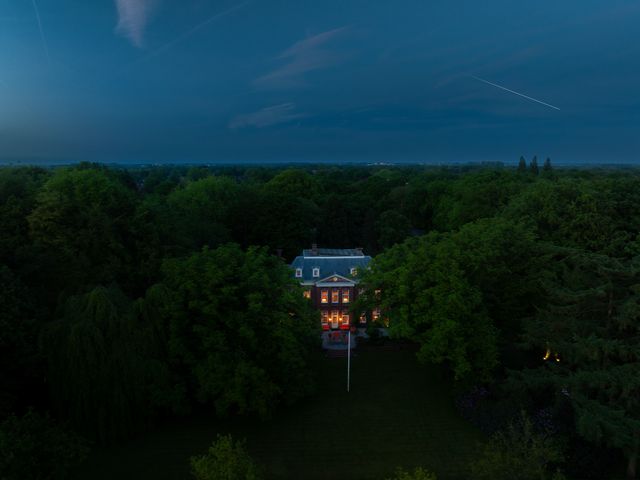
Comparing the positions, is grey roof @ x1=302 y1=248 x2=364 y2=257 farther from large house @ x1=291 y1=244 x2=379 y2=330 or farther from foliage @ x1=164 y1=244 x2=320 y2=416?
foliage @ x1=164 y1=244 x2=320 y2=416

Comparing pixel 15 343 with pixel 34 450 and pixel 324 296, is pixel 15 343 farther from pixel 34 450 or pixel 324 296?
pixel 324 296

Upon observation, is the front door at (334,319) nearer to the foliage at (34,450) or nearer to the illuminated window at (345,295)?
the illuminated window at (345,295)

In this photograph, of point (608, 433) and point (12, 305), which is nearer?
point (608, 433)

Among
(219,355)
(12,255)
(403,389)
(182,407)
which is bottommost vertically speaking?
(403,389)

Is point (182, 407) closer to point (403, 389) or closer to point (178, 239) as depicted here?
point (403, 389)

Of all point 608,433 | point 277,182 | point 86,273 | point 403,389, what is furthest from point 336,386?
point 277,182

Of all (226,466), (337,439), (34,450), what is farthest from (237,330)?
(34,450)

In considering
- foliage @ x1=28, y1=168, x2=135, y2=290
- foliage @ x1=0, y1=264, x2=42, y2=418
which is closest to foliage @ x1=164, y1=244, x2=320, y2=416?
foliage @ x1=0, y1=264, x2=42, y2=418
